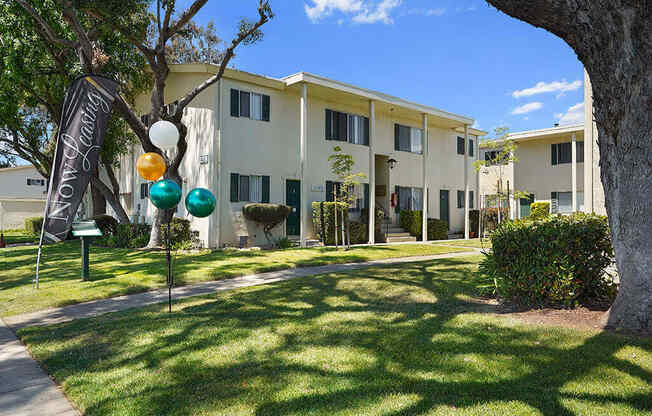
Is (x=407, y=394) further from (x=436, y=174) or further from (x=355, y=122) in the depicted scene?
(x=436, y=174)

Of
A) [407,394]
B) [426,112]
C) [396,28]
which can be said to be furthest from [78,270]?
[426,112]

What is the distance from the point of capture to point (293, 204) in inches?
639

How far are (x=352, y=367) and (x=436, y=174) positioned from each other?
19082mm

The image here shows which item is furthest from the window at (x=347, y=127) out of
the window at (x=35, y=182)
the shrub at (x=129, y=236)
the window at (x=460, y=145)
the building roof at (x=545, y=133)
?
the window at (x=35, y=182)

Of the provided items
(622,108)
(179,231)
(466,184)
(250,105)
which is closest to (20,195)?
(179,231)

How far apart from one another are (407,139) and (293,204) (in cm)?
758

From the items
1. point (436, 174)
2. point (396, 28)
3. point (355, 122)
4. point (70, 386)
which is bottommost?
point (70, 386)

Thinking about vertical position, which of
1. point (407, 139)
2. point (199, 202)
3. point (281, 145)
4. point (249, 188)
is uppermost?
point (407, 139)

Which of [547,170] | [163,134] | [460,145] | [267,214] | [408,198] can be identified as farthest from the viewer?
[547,170]

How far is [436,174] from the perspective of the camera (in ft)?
71.5

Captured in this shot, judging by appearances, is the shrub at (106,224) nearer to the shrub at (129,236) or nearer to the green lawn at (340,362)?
the shrub at (129,236)

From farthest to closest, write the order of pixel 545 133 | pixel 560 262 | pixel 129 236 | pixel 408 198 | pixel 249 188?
pixel 545 133 < pixel 408 198 < pixel 129 236 < pixel 249 188 < pixel 560 262

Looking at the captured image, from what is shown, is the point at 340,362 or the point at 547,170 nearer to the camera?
the point at 340,362

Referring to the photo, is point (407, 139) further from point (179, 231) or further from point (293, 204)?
point (179, 231)
